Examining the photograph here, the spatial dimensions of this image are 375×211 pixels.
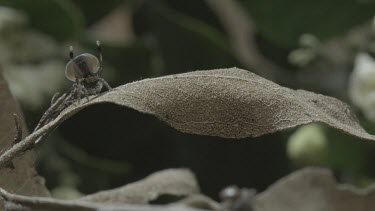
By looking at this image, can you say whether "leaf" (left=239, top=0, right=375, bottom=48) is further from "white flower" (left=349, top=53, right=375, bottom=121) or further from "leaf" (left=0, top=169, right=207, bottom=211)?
"leaf" (left=0, top=169, right=207, bottom=211)

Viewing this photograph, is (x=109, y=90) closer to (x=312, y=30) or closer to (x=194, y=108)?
(x=194, y=108)

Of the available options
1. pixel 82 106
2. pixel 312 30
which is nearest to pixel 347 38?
pixel 312 30

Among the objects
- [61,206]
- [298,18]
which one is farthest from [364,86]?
[61,206]

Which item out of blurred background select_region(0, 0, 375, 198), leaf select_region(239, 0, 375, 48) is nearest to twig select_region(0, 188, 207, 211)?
blurred background select_region(0, 0, 375, 198)

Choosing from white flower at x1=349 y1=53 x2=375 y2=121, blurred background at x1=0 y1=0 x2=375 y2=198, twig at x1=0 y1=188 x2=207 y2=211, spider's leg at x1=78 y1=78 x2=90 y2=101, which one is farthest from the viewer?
blurred background at x1=0 y1=0 x2=375 y2=198

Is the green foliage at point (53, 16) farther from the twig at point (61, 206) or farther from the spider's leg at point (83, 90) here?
the twig at point (61, 206)

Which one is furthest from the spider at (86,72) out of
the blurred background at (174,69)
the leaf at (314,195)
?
the blurred background at (174,69)
